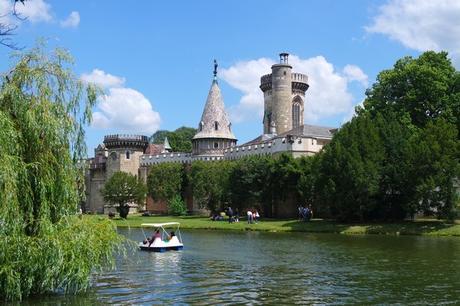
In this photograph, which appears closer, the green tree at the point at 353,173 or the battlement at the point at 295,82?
the green tree at the point at 353,173

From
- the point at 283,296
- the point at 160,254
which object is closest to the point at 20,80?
the point at 283,296

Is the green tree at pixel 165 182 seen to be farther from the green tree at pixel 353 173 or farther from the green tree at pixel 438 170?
the green tree at pixel 438 170

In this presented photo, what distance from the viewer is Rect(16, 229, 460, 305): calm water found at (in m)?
17.5

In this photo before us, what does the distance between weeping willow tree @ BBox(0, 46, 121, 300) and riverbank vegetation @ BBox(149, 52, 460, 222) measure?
102 ft

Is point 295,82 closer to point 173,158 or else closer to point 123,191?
point 173,158

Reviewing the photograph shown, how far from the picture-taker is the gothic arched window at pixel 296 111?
87.2 metres

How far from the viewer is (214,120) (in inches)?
3108

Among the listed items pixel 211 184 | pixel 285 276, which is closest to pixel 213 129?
pixel 211 184

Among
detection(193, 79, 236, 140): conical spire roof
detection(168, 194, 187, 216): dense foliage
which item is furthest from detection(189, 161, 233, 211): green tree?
detection(193, 79, 236, 140): conical spire roof

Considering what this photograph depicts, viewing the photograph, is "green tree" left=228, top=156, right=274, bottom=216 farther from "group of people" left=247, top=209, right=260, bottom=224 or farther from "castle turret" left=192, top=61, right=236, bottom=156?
"castle turret" left=192, top=61, right=236, bottom=156

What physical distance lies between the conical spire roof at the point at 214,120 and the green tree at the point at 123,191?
1084cm

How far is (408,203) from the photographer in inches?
1838

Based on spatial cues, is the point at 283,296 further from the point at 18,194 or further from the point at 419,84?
the point at 419,84

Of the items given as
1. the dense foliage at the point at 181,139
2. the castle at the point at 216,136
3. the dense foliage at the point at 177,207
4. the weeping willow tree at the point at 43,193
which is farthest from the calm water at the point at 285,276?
the dense foliage at the point at 181,139
